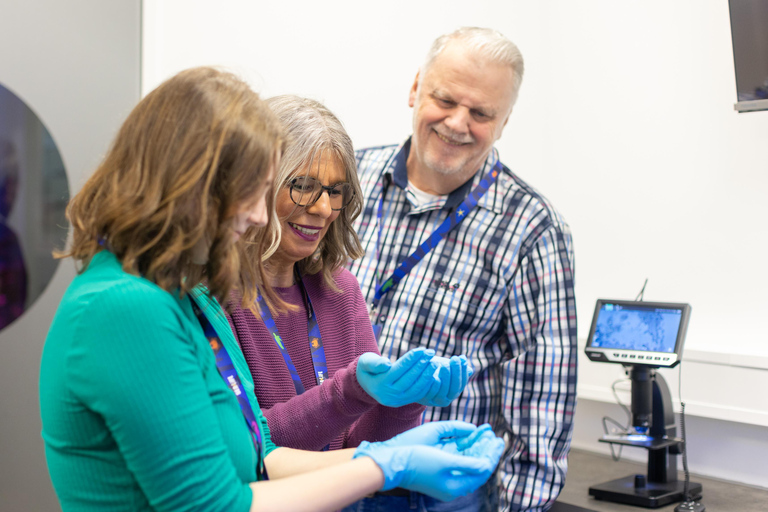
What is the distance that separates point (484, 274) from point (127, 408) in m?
1.24

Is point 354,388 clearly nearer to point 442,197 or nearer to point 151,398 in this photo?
point 151,398

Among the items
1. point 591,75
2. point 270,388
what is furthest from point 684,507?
point 591,75

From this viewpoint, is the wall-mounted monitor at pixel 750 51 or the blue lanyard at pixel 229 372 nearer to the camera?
the blue lanyard at pixel 229 372

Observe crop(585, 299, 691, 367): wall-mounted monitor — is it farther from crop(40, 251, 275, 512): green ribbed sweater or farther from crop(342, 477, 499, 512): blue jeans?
crop(40, 251, 275, 512): green ribbed sweater

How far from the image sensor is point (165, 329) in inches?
30.3

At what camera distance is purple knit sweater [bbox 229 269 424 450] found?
4.01 ft

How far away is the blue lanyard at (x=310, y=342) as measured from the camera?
1299 mm

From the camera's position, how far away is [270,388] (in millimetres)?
1246

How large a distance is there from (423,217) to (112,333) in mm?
1311

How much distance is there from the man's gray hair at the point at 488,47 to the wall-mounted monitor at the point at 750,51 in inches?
33.6

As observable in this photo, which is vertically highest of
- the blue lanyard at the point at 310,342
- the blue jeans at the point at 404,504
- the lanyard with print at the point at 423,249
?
the lanyard with print at the point at 423,249

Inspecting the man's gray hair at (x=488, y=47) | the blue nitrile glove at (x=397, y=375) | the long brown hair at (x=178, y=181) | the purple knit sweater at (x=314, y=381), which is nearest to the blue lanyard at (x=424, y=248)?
the man's gray hair at (x=488, y=47)

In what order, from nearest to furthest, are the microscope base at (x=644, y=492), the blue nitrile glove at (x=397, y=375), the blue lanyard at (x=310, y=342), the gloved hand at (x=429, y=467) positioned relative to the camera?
the gloved hand at (x=429, y=467) < the blue nitrile glove at (x=397, y=375) < the blue lanyard at (x=310, y=342) < the microscope base at (x=644, y=492)

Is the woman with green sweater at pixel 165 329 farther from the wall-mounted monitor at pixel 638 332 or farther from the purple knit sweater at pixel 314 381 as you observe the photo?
the wall-mounted monitor at pixel 638 332
